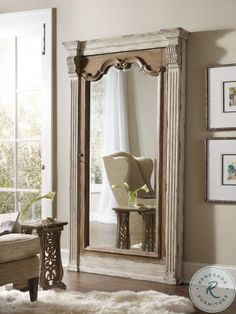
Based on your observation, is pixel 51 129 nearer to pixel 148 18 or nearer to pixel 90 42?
pixel 90 42

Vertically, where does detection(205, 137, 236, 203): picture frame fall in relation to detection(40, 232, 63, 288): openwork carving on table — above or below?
above

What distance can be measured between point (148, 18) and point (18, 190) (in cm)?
203

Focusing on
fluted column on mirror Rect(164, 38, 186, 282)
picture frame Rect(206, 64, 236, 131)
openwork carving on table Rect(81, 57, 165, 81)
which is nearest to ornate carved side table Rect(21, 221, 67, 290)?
fluted column on mirror Rect(164, 38, 186, 282)

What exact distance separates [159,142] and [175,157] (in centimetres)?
20

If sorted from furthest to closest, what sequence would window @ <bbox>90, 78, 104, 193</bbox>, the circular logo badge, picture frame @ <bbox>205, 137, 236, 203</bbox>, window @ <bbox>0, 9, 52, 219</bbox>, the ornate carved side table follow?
window @ <bbox>0, 9, 52, 219</bbox>
window @ <bbox>90, 78, 104, 193</bbox>
picture frame @ <bbox>205, 137, 236, 203</bbox>
the ornate carved side table
the circular logo badge

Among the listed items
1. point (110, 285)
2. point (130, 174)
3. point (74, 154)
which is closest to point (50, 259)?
point (110, 285)

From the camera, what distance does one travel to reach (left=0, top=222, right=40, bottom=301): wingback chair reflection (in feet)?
12.9

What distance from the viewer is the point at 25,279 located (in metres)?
4.10

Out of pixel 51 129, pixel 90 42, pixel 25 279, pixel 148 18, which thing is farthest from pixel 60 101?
pixel 25 279

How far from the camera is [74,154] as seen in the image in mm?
5379

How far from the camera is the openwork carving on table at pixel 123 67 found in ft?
16.5

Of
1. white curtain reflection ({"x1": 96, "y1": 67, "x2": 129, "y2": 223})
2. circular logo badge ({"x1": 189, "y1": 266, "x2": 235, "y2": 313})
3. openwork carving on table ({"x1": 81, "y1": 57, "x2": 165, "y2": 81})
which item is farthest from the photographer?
white curtain reflection ({"x1": 96, "y1": 67, "x2": 129, "y2": 223})

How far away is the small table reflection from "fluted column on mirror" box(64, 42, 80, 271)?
426 millimetres

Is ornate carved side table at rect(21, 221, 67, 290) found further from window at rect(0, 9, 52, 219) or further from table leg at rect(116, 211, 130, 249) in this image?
window at rect(0, 9, 52, 219)
